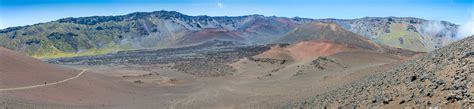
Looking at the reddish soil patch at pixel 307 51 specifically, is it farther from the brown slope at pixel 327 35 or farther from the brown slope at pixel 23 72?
the brown slope at pixel 23 72

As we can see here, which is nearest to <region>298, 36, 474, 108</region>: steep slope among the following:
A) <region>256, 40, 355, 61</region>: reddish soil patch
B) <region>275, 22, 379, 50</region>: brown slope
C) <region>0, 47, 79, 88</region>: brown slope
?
<region>0, 47, 79, 88</region>: brown slope

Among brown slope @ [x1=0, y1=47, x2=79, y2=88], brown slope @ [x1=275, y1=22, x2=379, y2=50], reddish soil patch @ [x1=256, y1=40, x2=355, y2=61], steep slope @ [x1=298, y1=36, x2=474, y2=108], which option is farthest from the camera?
brown slope @ [x1=275, y1=22, x2=379, y2=50]

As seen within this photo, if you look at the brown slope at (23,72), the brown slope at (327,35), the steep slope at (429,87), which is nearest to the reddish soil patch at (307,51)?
the brown slope at (327,35)

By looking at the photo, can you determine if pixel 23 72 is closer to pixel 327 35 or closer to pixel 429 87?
pixel 429 87

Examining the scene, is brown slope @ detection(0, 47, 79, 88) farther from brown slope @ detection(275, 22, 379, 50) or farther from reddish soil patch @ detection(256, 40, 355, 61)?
brown slope @ detection(275, 22, 379, 50)

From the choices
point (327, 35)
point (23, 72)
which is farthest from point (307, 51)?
point (23, 72)

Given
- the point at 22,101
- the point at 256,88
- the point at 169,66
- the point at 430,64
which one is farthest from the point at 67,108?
the point at 169,66

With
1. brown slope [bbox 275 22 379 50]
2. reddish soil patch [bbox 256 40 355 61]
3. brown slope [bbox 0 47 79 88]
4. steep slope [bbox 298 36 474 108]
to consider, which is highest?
steep slope [bbox 298 36 474 108]
